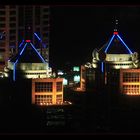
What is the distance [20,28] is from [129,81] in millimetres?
3859

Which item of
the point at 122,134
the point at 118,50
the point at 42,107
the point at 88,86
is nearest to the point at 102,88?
the point at 88,86

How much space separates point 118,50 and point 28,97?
2919mm

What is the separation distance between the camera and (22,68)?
8.16 metres

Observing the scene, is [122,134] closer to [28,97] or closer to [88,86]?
[28,97]

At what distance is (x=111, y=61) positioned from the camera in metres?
8.95

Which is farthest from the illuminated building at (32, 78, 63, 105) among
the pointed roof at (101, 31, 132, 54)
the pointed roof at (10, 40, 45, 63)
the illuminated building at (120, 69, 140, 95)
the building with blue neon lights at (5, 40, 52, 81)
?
the pointed roof at (101, 31, 132, 54)

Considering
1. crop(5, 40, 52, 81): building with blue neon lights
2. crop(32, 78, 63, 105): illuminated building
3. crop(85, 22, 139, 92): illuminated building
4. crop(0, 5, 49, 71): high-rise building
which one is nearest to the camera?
crop(32, 78, 63, 105): illuminated building

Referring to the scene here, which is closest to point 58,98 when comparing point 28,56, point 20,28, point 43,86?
point 43,86

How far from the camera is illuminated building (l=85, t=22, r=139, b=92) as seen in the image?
27.7ft

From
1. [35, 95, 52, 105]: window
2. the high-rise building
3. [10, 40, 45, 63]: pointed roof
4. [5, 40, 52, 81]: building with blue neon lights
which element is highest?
the high-rise building

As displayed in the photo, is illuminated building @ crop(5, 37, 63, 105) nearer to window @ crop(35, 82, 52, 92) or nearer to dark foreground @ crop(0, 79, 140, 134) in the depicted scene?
window @ crop(35, 82, 52, 92)

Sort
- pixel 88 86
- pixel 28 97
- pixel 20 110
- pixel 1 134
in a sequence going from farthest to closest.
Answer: pixel 88 86, pixel 28 97, pixel 20 110, pixel 1 134

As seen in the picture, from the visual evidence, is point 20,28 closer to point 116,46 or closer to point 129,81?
point 116,46

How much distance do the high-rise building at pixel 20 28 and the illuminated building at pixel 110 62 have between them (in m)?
1.79
